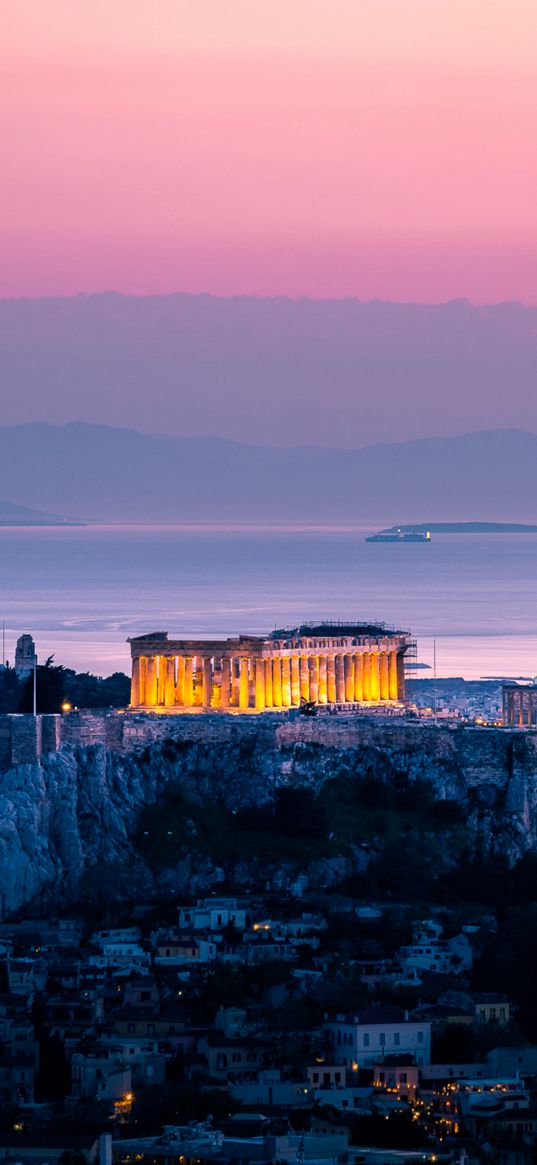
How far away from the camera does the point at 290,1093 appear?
9688 centimetres

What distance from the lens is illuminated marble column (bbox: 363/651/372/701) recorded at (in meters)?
140

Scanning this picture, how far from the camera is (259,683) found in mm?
135750

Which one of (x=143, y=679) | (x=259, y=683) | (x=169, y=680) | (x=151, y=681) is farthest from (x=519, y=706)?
(x=143, y=679)

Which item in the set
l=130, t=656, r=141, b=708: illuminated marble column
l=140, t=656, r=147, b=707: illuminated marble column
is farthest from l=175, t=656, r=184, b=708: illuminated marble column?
l=130, t=656, r=141, b=708: illuminated marble column

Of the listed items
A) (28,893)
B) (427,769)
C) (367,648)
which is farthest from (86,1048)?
(367,648)

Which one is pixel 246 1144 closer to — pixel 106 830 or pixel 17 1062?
pixel 17 1062

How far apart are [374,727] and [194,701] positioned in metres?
7.52

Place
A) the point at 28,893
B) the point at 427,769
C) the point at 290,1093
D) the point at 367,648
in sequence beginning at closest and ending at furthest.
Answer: the point at 290,1093
the point at 28,893
the point at 427,769
the point at 367,648

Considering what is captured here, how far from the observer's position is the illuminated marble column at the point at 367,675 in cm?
14025

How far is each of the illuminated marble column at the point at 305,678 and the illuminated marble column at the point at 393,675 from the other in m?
4.38

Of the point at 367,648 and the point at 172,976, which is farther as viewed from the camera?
the point at 367,648

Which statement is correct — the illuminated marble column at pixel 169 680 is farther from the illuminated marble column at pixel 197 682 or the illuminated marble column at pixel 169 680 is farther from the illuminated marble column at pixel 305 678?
the illuminated marble column at pixel 305 678

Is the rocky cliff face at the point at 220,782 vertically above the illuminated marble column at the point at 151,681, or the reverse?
the illuminated marble column at the point at 151,681

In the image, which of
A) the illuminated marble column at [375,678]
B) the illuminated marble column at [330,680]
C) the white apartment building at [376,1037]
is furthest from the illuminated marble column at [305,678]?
the white apartment building at [376,1037]
